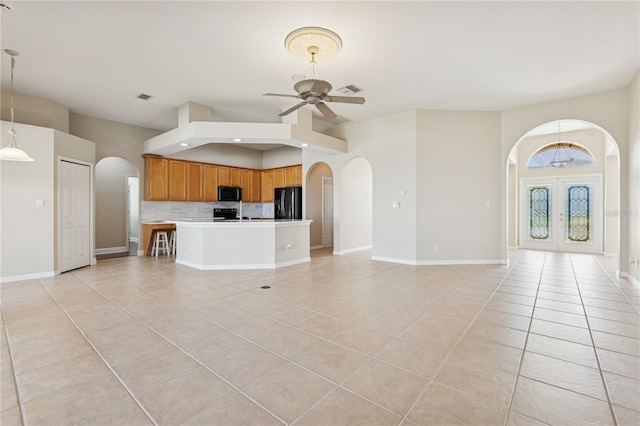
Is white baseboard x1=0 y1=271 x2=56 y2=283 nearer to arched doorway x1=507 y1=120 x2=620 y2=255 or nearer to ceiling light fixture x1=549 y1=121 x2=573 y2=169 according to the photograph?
arched doorway x1=507 y1=120 x2=620 y2=255

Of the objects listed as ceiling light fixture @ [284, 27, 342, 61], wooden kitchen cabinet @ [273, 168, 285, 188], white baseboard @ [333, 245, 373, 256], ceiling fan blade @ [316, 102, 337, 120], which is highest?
ceiling light fixture @ [284, 27, 342, 61]

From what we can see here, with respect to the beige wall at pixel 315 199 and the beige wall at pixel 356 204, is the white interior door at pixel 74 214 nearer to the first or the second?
the beige wall at pixel 315 199

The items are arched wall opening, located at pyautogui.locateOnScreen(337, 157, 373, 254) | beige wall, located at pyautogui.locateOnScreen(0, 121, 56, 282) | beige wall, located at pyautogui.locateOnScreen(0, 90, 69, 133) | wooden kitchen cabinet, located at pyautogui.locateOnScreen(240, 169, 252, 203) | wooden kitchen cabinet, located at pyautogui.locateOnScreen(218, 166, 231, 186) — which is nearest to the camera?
beige wall, located at pyautogui.locateOnScreen(0, 121, 56, 282)

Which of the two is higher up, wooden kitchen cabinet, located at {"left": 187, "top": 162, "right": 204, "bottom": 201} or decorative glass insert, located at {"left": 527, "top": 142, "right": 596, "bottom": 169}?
decorative glass insert, located at {"left": 527, "top": 142, "right": 596, "bottom": 169}

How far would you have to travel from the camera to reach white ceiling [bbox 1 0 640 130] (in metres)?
2.92

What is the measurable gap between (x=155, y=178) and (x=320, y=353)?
6.69 metres

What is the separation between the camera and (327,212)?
8.49 m

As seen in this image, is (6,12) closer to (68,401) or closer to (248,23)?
(248,23)

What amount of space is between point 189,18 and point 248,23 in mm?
604

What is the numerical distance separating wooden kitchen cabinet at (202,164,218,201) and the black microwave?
0.14 m

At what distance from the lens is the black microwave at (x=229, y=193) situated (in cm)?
838

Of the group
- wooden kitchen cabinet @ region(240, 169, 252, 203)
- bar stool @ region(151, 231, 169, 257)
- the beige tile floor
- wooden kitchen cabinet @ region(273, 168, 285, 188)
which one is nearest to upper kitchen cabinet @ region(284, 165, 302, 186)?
wooden kitchen cabinet @ region(273, 168, 285, 188)

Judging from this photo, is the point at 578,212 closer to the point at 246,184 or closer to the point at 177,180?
the point at 246,184

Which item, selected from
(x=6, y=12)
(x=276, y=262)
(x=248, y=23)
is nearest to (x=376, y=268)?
(x=276, y=262)
